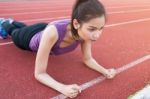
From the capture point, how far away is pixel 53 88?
2324 mm

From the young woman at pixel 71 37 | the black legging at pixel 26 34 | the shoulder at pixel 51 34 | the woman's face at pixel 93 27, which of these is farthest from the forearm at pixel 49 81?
the black legging at pixel 26 34

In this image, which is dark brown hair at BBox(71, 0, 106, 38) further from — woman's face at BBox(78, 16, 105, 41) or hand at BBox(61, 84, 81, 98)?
hand at BBox(61, 84, 81, 98)

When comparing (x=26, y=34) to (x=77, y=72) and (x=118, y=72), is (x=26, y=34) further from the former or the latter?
(x=118, y=72)

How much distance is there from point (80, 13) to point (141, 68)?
115 cm

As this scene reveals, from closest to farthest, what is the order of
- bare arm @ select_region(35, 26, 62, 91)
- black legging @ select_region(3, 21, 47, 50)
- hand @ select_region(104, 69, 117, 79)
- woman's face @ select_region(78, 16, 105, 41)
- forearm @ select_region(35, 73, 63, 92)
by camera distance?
woman's face @ select_region(78, 16, 105, 41)
forearm @ select_region(35, 73, 63, 92)
bare arm @ select_region(35, 26, 62, 91)
hand @ select_region(104, 69, 117, 79)
black legging @ select_region(3, 21, 47, 50)

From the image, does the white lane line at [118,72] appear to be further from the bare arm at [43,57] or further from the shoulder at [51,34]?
the shoulder at [51,34]

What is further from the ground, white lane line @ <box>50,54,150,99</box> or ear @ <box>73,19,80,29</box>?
ear @ <box>73,19,80,29</box>

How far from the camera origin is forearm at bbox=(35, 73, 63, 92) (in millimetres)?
2285

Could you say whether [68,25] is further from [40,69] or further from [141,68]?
[141,68]

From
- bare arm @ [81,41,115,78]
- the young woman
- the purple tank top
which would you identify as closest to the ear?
the young woman

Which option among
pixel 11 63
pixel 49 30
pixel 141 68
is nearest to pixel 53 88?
pixel 49 30

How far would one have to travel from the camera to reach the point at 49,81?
235cm

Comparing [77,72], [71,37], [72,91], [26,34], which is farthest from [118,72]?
[26,34]

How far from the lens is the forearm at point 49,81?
2.29 metres
